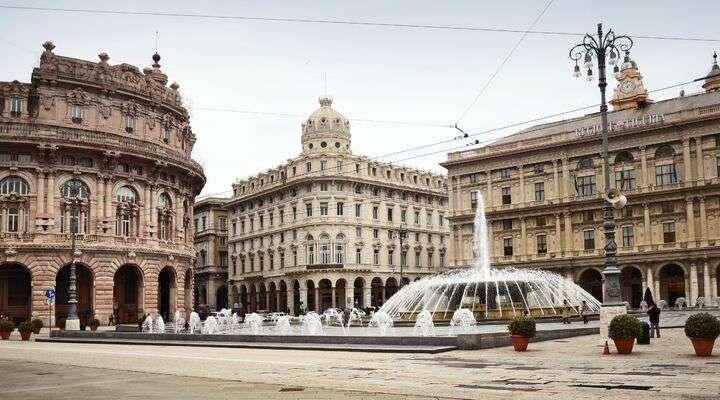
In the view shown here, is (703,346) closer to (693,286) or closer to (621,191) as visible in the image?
(693,286)

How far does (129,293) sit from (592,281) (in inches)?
1544

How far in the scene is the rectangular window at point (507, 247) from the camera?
69.0 meters

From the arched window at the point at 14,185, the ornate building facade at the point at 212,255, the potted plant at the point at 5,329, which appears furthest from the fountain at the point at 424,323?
the ornate building facade at the point at 212,255

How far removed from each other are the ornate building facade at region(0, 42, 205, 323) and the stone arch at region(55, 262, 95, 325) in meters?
0.08

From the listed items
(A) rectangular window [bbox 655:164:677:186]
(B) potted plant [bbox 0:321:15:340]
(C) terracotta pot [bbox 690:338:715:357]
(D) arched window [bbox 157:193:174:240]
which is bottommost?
(B) potted plant [bbox 0:321:15:340]

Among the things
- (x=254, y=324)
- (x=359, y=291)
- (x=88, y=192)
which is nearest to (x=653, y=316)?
(x=254, y=324)

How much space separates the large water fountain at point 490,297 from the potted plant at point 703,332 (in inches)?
592

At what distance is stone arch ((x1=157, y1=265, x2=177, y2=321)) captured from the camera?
57094 mm

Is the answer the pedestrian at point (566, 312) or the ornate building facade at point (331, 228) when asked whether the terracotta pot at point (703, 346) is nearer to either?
the pedestrian at point (566, 312)

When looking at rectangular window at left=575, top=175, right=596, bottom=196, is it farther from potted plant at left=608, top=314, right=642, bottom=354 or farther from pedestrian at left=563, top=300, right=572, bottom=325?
A: potted plant at left=608, top=314, right=642, bottom=354

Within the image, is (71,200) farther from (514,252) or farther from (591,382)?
(591,382)

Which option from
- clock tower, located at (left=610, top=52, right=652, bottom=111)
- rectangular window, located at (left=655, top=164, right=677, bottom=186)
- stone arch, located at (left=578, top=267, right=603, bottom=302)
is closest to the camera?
rectangular window, located at (left=655, top=164, right=677, bottom=186)

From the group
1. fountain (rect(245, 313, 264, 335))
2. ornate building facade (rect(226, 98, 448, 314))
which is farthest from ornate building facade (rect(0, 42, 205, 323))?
ornate building facade (rect(226, 98, 448, 314))

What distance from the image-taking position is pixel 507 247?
2726 inches
